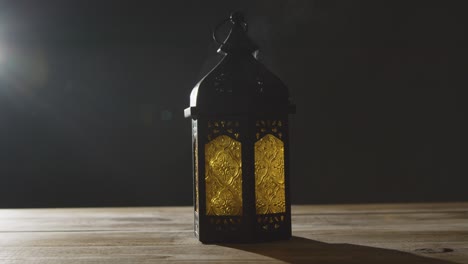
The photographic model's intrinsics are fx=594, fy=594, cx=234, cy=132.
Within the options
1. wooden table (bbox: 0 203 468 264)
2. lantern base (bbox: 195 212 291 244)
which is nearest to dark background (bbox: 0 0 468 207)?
wooden table (bbox: 0 203 468 264)

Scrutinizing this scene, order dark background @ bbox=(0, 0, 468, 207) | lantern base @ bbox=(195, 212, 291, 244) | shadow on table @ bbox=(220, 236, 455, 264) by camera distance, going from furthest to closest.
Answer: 1. dark background @ bbox=(0, 0, 468, 207)
2. lantern base @ bbox=(195, 212, 291, 244)
3. shadow on table @ bbox=(220, 236, 455, 264)

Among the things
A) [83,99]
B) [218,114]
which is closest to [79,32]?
[83,99]

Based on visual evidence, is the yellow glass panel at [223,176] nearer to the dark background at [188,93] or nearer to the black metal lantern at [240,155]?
the black metal lantern at [240,155]

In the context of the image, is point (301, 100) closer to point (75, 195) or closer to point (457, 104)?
point (457, 104)

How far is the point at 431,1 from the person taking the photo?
3.09m

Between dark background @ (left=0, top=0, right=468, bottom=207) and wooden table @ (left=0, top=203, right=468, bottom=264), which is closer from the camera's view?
wooden table @ (left=0, top=203, right=468, bottom=264)

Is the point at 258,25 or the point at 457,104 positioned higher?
the point at 258,25

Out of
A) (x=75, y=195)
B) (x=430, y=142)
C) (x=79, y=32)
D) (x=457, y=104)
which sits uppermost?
(x=79, y=32)

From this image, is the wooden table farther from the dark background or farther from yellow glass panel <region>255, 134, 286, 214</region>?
the dark background

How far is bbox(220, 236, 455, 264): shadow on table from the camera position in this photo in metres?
0.88

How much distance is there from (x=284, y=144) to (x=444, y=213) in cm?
51

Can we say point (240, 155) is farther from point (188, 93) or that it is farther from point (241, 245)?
point (188, 93)

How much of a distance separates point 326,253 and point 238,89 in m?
0.33

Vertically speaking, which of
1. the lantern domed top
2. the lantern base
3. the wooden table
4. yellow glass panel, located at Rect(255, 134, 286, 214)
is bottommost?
the wooden table
